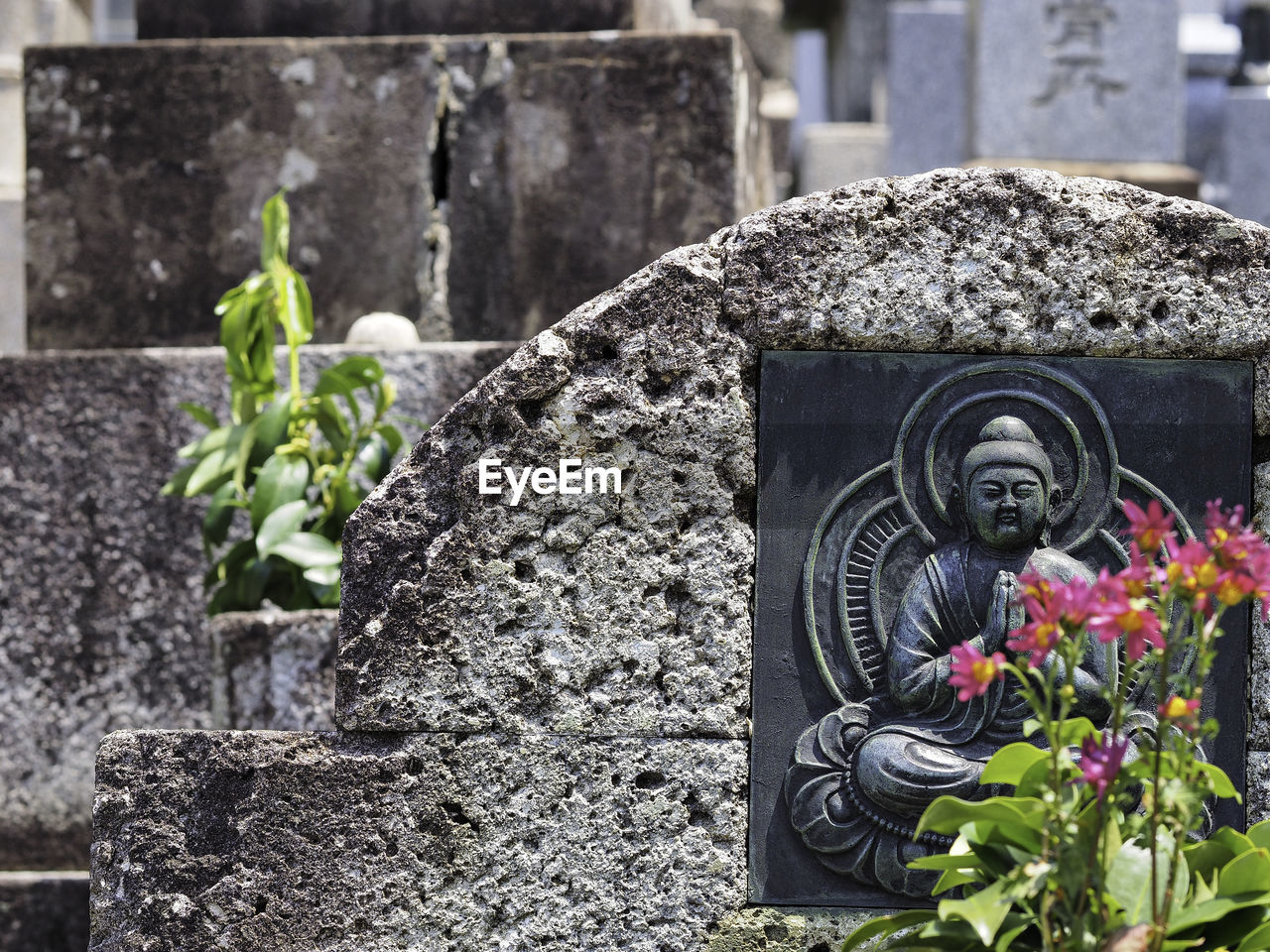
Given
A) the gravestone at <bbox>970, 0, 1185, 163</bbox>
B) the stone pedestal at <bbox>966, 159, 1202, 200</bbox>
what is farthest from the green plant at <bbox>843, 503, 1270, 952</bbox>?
the gravestone at <bbox>970, 0, 1185, 163</bbox>

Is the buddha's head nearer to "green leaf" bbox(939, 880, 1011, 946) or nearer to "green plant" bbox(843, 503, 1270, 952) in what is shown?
"green plant" bbox(843, 503, 1270, 952)

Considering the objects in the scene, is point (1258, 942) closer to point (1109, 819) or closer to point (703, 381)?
point (1109, 819)

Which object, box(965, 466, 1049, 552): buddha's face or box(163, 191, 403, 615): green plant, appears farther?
box(163, 191, 403, 615): green plant

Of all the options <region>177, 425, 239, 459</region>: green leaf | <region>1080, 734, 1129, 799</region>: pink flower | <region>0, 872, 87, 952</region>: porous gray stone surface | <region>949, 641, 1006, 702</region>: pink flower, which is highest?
<region>177, 425, 239, 459</region>: green leaf

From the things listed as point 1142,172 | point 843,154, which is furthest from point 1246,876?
point 843,154

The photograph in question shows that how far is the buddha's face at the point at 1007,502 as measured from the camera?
2289mm

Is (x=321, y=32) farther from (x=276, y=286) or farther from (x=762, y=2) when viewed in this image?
(x=762, y=2)

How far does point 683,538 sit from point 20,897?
68.9 inches

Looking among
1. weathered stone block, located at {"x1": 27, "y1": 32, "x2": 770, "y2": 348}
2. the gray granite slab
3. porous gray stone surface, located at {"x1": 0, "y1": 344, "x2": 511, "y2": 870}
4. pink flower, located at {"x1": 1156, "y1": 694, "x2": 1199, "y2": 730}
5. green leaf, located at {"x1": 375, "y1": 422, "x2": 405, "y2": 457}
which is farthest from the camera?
the gray granite slab

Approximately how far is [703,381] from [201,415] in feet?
4.18

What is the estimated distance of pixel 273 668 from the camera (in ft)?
9.11

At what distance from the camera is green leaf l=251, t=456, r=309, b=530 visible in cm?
285

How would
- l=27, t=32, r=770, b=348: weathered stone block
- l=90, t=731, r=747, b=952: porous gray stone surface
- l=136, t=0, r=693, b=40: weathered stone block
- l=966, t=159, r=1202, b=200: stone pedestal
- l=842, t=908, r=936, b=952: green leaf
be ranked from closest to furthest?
1. l=842, t=908, r=936, b=952: green leaf
2. l=90, t=731, r=747, b=952: porous gray stone surface
3. l=27, t=32, r=770, b=348: weathered stone block
4. l=136, t=0, r=693, b=40: weathered stone block
5. l=966, t=159, r=1202, b=200: stone pedestal

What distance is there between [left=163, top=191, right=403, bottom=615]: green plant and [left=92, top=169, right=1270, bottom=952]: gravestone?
0.63 m
